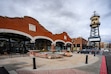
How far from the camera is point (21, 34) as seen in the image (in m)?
25.2

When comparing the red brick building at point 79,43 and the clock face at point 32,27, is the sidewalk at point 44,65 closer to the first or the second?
the clock face at point 32,27

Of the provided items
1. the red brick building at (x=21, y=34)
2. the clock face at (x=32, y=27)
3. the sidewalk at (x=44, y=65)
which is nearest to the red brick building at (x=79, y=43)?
the red brick building at (x=21, y=34)

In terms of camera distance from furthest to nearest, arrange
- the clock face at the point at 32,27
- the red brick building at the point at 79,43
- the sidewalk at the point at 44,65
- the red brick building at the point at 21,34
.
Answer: the red brick building at the point at 79,43 → the clock face at the point at 32,27 → the red brick building at the point at 21,34 → the sidewalk at the point at 44,65

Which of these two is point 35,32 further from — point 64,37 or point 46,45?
point 64,37

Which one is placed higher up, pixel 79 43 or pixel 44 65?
pixel 79 43

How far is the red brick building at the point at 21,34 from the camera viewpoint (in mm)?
23133

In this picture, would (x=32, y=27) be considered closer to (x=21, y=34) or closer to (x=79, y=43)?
(x=21, y=34)

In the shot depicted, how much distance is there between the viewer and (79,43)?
5772 cm

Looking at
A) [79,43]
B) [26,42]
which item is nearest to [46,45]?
[26,42]

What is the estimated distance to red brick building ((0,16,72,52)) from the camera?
23133mm

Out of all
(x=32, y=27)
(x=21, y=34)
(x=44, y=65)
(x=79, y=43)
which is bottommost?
(x=44, y=65)

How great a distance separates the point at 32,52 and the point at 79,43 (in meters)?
38.5

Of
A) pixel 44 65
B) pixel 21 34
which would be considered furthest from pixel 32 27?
pixel 44 65

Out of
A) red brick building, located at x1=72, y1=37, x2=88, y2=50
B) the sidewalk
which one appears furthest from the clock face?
red brick building, located at x1=72, y1=37, x2=88, y2=50
